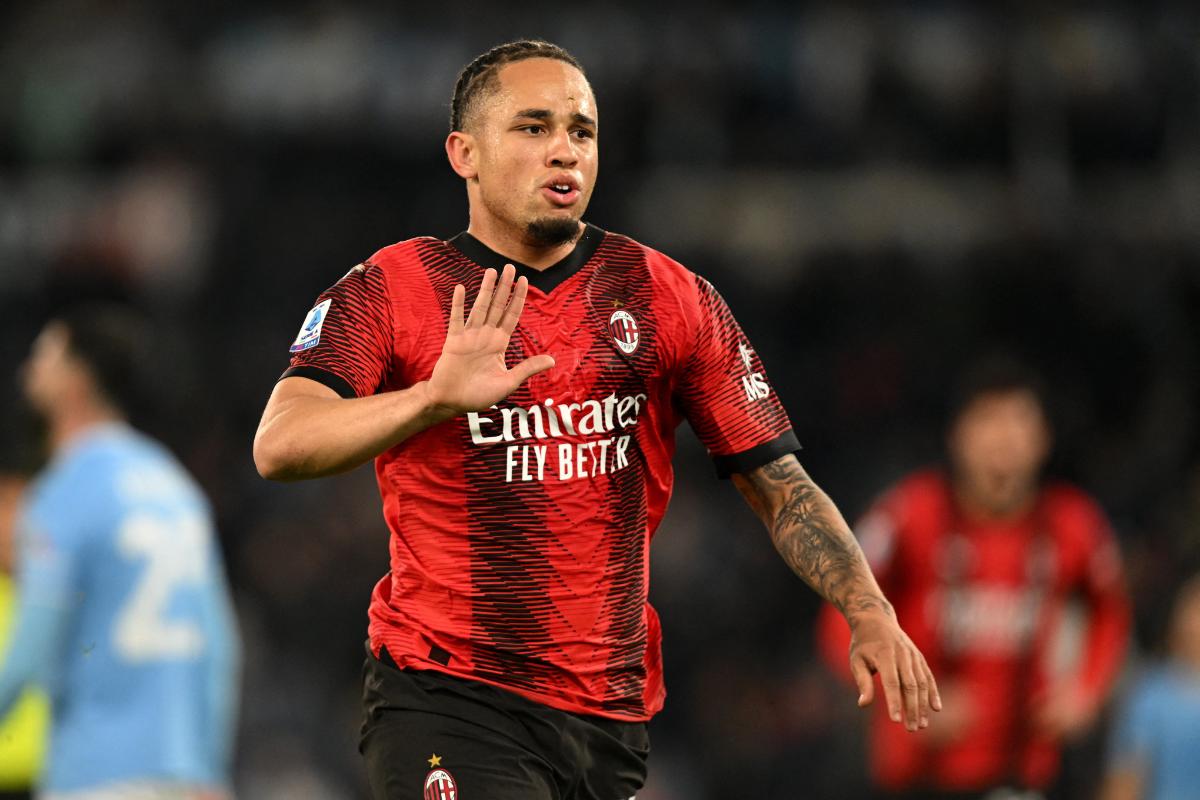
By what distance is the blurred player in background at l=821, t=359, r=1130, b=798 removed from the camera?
6.49 meters

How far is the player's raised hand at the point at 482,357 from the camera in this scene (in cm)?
322

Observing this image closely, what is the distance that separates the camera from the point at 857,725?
9.62m

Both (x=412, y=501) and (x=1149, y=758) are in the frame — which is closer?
(x=412, y=501)

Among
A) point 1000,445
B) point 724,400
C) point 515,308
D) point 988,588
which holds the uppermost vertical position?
point 515,308

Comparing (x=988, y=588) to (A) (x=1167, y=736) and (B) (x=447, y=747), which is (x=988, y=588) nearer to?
(A) (x=1167, y=736)

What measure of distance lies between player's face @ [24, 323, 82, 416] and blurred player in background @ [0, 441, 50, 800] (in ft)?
3.47

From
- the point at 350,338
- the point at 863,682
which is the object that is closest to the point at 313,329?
the point at 350,338

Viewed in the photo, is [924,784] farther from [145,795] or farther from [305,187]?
[305,187]

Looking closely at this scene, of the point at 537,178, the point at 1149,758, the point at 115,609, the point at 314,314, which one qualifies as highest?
the point at 537,178

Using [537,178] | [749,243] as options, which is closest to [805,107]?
[749,243]

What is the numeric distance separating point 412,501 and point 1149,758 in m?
4.78

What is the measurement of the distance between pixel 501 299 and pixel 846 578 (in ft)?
3.26

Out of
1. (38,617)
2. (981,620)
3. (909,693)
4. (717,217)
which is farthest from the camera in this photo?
(717,217)

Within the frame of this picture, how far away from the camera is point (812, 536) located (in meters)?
3.83
